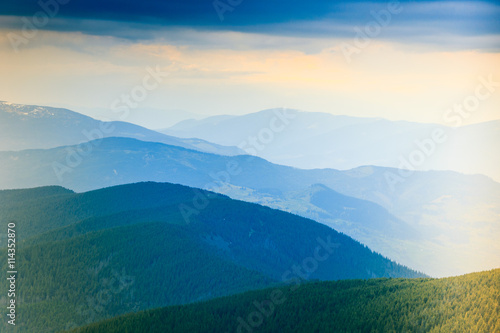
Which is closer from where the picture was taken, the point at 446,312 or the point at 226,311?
the point at 446,312

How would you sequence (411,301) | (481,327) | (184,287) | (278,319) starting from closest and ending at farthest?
(481,327) < (411,301) < (278,319) < (184,287)

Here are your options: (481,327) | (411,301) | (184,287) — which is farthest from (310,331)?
(184,287)

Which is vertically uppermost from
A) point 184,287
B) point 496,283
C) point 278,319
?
point 496,283

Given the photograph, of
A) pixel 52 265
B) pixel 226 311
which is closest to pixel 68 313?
pixel 52 265

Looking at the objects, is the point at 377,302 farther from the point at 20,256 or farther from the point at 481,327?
the point at 20,256

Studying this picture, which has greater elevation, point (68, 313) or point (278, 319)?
point (278, 319)

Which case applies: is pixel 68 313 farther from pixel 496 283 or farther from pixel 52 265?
pixel 496 283

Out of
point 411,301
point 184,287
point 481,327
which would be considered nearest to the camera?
point 481,327
